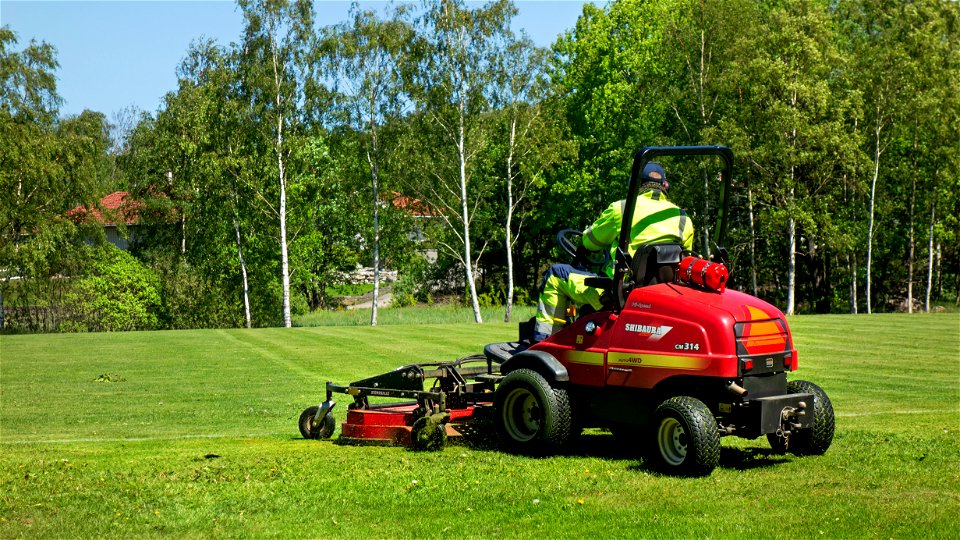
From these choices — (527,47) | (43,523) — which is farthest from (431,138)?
(43,523)

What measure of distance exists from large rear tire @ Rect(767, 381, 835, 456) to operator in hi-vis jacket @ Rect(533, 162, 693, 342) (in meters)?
1.67

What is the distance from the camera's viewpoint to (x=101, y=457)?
11234 millimetres

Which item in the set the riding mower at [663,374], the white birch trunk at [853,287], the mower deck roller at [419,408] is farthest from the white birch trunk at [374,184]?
the riding mower at [663,374]

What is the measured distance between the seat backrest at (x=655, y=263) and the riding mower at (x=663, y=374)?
0.01 meters

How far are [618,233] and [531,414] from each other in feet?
6.45

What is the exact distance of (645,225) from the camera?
32.2ft

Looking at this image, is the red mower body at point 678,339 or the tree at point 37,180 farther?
the tree at point 37,180

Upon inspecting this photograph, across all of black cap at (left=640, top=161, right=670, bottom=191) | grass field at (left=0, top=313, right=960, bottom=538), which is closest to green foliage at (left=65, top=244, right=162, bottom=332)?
grass field at (left=0, top=313, right=960, bottom=538)

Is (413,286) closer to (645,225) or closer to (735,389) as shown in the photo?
(645,225)

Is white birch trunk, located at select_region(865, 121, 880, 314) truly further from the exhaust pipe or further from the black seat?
the exhaust pipe

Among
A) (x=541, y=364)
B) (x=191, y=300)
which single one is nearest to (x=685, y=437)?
(x=541, y=364)

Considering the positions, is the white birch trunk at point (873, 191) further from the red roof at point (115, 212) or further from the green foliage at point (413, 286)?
the red roof at point (115, 212)

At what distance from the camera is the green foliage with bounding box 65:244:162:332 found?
177 ft

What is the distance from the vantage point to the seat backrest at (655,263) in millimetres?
Result: 9648
